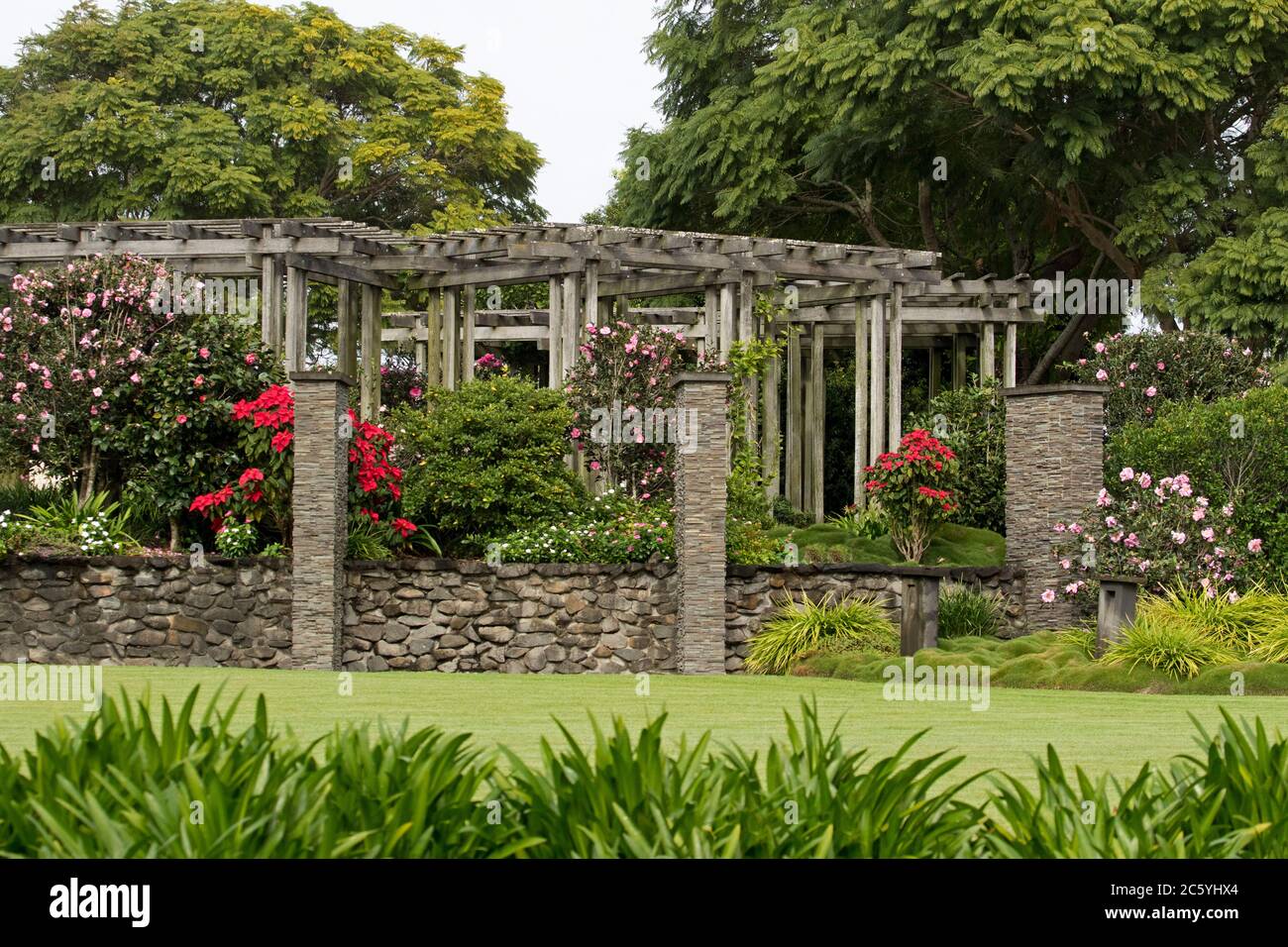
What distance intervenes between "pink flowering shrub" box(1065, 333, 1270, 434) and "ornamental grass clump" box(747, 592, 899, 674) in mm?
5826

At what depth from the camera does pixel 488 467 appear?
15328 mm

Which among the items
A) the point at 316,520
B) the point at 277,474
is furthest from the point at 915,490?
the point at 277,474

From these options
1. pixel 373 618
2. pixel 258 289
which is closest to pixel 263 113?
pixel 258 289

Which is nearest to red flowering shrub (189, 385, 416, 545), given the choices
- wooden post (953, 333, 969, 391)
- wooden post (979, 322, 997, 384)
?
wooden post (979, 322, 997, 384)

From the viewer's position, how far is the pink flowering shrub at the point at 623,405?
17.3 meters

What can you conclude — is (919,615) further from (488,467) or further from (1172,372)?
(1172,372)

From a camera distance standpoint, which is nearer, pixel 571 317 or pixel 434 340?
pixel 571 317

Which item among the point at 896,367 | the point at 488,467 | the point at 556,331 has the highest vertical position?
the point at 556,331

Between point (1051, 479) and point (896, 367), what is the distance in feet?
16.1

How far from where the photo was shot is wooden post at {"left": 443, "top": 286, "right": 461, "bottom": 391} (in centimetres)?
1952

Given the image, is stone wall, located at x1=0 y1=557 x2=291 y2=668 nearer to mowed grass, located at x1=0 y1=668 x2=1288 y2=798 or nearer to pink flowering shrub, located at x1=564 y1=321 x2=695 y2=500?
mowed grass, located at x1=0 y1=668 x2=1288 y2=798

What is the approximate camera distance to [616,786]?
5172 millimetres
